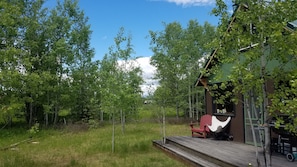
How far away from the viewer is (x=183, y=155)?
765 cm

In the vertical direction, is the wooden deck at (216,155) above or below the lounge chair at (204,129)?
below

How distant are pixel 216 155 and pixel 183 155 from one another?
127 centimetres

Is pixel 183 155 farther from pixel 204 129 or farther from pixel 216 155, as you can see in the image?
pixel 204 129

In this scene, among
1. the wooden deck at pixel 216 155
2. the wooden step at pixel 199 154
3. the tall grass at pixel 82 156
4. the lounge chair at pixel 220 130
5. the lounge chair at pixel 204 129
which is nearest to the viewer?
the wooden deck at pixel 216 155

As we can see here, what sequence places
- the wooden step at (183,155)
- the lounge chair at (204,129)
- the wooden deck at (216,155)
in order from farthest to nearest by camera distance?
1. the lounge chair at (204,129)
2. the wooden step at (183,155)
3. the wooden deck at (216,155)

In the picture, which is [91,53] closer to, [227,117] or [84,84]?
[84,84]

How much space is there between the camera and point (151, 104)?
35.5 ft

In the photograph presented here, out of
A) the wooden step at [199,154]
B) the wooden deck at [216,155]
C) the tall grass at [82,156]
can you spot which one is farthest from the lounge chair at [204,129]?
the tall grass at [82,156]

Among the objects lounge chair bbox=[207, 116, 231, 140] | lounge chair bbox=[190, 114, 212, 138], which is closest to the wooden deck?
lounge chair bbox=[207, 116, 231, 140]

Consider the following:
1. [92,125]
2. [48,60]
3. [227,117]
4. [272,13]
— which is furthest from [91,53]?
[272,13]

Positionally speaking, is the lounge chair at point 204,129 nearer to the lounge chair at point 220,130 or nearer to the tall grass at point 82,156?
the lounge chair at point 220,130

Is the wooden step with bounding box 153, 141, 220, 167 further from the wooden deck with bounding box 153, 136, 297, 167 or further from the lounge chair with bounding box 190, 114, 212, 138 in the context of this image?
the lounge chair with bounding box 190, 114, 212, 138

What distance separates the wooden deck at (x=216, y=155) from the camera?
587 cm

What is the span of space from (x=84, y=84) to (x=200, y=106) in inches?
402
